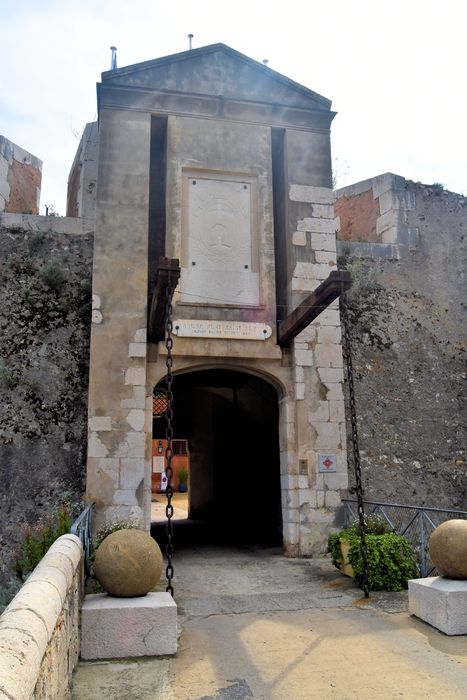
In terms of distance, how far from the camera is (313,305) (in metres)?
7.21

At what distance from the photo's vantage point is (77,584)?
4281 millimetres

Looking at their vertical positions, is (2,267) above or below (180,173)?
below

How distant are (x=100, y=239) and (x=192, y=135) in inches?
92.3

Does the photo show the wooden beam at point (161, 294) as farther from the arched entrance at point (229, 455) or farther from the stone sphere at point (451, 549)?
the stone sphere at point (451, 549)

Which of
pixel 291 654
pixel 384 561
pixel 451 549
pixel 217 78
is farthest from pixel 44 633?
pixel 217 78

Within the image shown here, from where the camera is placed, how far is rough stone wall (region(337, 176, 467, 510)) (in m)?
9.87

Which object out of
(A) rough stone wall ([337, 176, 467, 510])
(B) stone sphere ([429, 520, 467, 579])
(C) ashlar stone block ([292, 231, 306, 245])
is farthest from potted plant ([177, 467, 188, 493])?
(B) stone sphere ([429, 520, 467, 579])

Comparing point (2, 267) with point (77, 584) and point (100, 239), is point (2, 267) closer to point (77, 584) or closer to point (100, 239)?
point (100, 239)

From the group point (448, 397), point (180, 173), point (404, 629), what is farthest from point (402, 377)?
point (404, 629)

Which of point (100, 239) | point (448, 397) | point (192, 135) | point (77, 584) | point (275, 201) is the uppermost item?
point (192, 135)

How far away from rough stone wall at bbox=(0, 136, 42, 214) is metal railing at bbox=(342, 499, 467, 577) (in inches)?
323

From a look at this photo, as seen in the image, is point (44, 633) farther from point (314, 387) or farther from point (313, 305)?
point (314, 387)

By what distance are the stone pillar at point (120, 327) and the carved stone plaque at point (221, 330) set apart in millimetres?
590

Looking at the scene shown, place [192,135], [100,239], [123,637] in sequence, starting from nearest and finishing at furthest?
[123,637], [100,239], [192,135]
